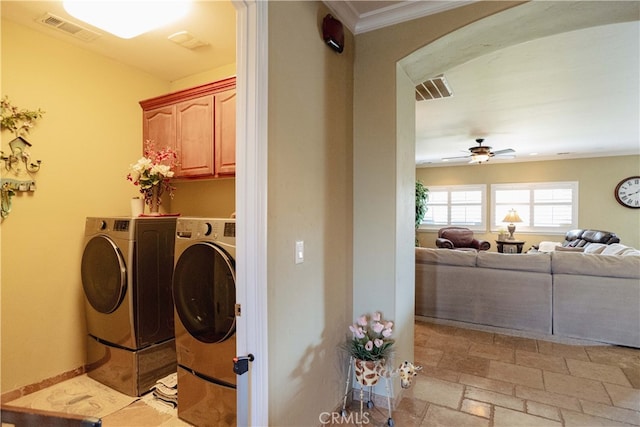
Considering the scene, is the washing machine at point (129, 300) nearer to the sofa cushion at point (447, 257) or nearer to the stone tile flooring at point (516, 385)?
the stone tile flooring at point (516, 385)

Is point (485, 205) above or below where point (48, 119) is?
below

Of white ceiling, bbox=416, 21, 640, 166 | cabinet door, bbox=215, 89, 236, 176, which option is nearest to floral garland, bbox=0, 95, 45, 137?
cabinet door, bbox=215, 89, 236, 176

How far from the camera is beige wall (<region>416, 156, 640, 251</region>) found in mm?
6953

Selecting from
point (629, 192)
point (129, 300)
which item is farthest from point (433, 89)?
point (629, 192)

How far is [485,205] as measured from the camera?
825 centimetres

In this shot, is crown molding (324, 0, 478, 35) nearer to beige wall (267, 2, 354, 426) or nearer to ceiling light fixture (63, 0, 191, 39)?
beige wall (267, 2, 354, 426)

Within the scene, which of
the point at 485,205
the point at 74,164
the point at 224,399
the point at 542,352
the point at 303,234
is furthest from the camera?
the point at 485,205

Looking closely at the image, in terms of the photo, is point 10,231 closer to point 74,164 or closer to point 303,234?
point 74,164

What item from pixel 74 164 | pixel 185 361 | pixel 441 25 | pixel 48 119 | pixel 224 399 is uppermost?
pixel 441 25

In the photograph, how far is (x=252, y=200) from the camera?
1521mm

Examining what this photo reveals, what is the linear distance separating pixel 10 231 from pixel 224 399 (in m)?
1.91

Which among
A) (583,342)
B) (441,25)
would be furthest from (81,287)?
(583,342)

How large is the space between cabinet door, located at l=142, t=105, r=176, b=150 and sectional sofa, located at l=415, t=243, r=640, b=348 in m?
2.91

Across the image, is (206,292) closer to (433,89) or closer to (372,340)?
(372,340)
